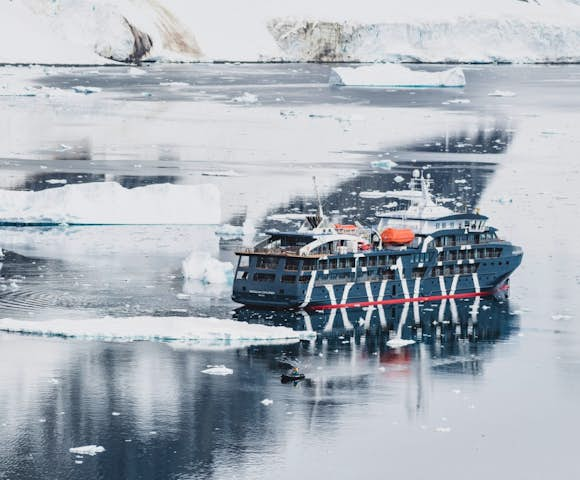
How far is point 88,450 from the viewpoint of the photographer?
27547 mm

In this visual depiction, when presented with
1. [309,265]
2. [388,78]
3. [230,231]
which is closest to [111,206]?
[230,231]

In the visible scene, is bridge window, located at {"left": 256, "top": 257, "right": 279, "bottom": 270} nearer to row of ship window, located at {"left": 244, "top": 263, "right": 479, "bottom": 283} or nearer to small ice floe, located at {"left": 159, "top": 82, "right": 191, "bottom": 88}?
row of ship window, located at {"left": 244, "top": 263, "right": 479, "bottom": 283}

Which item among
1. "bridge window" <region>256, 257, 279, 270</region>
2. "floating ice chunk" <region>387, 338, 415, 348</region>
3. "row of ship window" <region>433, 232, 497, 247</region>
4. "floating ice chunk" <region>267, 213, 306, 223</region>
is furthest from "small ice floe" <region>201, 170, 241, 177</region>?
"floating ice chunk" <region>387, 338, 415, 348</region>

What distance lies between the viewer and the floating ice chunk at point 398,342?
121 ft

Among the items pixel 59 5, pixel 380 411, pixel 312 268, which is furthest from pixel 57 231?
pixel 59 5

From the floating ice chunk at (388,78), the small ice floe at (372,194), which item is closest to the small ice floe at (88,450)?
the small ice floe at (372,194)

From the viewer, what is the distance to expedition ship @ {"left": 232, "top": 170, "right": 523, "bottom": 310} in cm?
4028

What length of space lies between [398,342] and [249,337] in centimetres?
364

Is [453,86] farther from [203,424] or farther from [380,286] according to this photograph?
[203,424]

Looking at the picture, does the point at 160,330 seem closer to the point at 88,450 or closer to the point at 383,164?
the point at 88,450

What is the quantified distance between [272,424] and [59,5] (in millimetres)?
134253

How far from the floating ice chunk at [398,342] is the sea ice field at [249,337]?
0.05 metres

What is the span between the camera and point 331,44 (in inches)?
7466

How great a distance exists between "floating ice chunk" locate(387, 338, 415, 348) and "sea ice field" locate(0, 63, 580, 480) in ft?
0.16
